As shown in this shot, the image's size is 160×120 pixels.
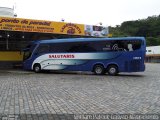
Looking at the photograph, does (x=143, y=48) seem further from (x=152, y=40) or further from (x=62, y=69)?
(x=152, y=40)

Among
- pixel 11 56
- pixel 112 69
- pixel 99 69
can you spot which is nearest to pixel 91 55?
pixel 99 69

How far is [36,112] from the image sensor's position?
991cm

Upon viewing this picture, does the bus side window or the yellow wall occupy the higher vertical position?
the bus side window

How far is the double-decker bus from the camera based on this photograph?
89.4ft

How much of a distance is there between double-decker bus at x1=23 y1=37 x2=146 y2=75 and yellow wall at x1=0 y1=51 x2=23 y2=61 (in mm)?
4507

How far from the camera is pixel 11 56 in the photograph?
35.9 metres

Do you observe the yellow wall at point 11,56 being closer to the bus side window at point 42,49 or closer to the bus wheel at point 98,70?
the bus side window at point 42,49

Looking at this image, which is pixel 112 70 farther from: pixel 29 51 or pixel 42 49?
pixel 29 51

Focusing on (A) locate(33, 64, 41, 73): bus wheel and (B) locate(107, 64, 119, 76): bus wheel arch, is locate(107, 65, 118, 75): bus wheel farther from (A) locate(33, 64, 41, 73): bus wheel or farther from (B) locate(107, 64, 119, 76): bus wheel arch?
(A) locate(33, 64, 41, 73): bus wheel

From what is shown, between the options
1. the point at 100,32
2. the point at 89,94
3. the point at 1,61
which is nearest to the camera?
the point at 89,94

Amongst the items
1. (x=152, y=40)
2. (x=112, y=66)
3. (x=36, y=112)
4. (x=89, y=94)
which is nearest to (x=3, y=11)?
(x=112, y=66)

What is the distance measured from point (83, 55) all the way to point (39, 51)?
428 cm

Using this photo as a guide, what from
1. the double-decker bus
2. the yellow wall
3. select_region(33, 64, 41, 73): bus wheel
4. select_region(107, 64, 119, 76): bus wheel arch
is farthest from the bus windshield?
select_region(107, 64, 119, 76): bus wheel arch

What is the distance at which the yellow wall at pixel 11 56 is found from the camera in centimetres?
3559
